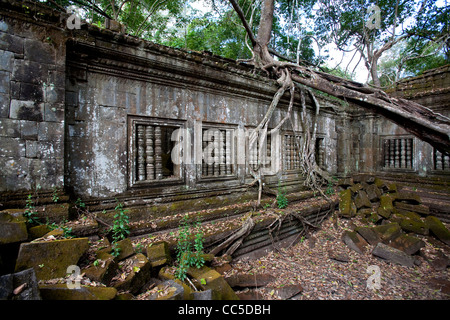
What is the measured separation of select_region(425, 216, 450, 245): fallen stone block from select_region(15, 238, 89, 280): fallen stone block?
5.58 m

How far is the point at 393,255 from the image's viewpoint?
3443mm

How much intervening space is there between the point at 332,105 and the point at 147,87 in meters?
5.41

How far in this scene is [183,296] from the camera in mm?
1818

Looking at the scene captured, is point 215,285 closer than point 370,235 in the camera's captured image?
Yes

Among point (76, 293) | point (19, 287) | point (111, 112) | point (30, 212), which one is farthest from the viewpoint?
point (111, 112)

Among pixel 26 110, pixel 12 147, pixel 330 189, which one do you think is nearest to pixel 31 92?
pixel 26 110

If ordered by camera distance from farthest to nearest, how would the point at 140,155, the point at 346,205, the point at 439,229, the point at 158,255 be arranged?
the point at 346,205 < the point at 439,229 < the point at 140,155 < the point at 158,255

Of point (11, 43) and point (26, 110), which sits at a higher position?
point (11, 43)

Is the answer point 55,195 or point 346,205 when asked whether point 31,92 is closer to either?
point 55,195

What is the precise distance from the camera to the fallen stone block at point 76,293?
147cm

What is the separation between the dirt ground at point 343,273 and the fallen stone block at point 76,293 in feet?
5.18

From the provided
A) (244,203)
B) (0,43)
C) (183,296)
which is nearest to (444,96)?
(244,203)

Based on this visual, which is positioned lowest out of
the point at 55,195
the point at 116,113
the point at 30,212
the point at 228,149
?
the point at 30,212

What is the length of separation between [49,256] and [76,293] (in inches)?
21.1
